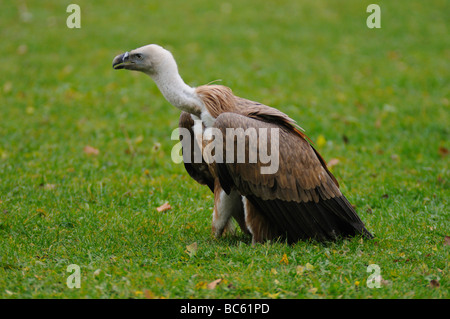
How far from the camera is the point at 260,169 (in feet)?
15.3

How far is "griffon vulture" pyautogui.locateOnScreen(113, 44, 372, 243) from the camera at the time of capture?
15.2 ft

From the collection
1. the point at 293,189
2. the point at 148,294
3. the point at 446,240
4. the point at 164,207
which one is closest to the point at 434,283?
the point at 446,240

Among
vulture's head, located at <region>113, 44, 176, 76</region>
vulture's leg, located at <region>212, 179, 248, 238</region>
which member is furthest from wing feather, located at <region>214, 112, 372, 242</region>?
vulture's head, located at <region>113, 44, 176, 76</region>

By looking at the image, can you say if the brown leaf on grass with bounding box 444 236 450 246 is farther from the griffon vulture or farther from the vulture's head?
the vulture's head

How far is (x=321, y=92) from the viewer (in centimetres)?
994

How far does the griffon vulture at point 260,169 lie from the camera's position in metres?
4.64

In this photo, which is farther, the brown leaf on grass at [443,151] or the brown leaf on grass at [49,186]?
the brown leaf on grass at [443,151]

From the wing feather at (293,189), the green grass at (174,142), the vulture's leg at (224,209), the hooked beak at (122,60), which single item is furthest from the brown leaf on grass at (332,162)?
the hooked beak at (122,60)

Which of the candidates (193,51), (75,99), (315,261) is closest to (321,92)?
(193,51)

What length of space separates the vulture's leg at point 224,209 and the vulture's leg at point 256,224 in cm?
17

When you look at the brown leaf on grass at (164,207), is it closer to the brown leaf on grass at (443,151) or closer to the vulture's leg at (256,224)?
the vulture's leg at (256,224)

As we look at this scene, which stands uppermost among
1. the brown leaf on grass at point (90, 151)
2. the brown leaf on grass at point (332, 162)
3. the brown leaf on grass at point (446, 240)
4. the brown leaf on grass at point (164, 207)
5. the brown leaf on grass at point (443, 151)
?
the brown leaf on grass at point (90, 151)

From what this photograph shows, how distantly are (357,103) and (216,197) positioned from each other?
5.14 meters
